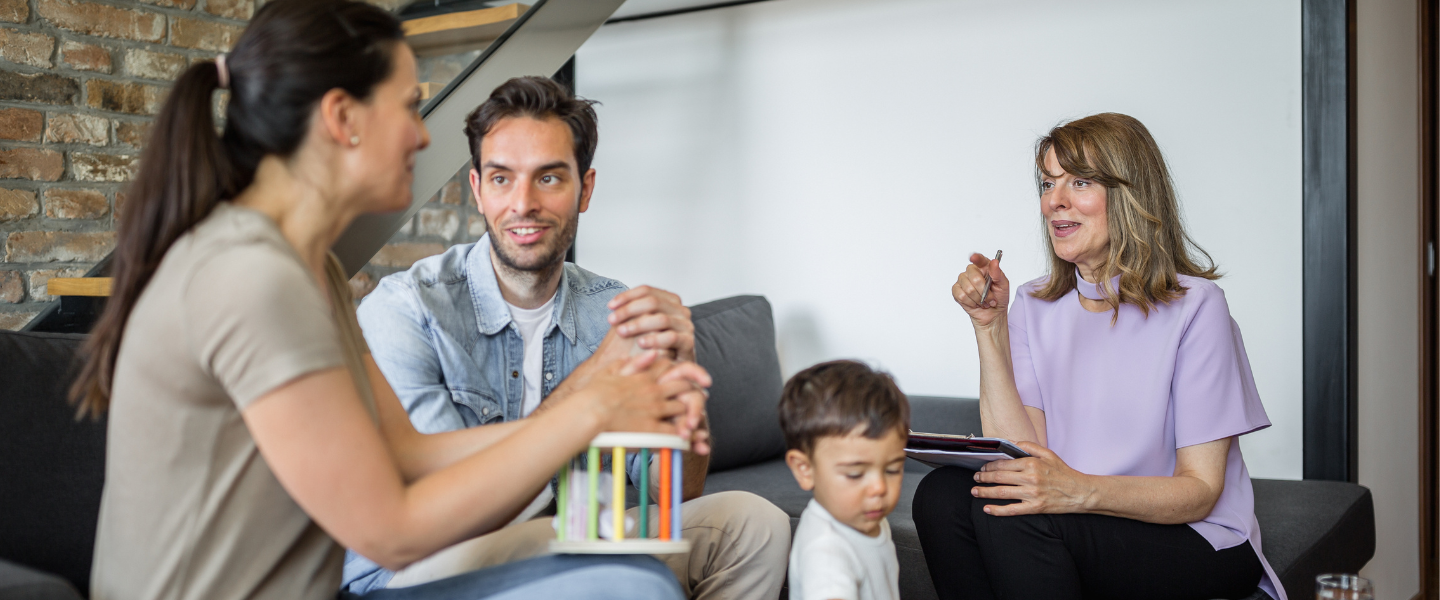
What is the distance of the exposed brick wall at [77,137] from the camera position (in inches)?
86.5

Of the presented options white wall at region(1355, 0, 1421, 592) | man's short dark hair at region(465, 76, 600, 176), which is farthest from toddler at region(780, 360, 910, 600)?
white wall at region(1355, 0, 1421, 592)

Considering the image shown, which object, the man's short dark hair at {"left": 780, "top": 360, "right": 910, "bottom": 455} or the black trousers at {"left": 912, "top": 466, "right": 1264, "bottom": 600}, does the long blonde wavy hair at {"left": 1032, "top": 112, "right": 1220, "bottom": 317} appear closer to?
the black trousers at {"left": 912, "top": 466, "right": 1264, "bottom": 600}

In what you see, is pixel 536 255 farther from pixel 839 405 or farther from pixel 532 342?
pixel 839 405

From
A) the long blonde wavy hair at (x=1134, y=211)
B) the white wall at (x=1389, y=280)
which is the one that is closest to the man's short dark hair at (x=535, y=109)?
the long blonde wavy hair at (x=1134, y=211)

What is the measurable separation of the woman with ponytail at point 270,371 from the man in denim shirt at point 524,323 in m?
0.45

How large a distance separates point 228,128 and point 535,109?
70cm

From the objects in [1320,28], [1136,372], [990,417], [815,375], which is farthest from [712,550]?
[1320,28]

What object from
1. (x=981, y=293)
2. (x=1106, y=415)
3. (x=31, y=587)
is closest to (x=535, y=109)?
(x=981, y=293)

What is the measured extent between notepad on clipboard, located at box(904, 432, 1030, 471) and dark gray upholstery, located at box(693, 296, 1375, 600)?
0.47 meters

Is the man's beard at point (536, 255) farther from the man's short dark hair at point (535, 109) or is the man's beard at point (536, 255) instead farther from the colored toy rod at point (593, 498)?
the colored toy rod at point (593, 498)

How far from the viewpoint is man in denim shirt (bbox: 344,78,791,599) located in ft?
4.95

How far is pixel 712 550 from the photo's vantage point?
151cm

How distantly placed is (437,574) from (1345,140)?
2203 millimetres

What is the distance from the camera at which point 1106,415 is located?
1748 mm
